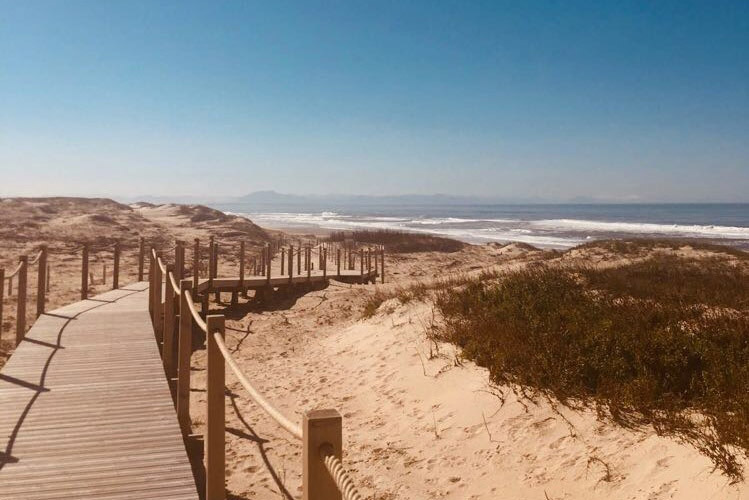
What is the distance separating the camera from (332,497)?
232cm

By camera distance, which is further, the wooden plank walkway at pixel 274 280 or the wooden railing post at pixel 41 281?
the wooden plank walkway at pixel 274 280

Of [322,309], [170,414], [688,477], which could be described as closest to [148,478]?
[170,414]

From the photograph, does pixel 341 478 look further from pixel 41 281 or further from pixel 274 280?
pixel 274 280

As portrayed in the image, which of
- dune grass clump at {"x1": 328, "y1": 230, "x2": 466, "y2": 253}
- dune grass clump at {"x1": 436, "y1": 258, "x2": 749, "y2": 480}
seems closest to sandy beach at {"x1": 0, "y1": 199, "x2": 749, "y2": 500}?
dune grass clump at {"x1": 436, "y1": 258, "x2": 749, "y2": 480}

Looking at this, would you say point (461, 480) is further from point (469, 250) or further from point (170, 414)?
point (469, 250)

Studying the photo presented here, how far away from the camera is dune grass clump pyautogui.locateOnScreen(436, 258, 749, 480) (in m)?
4.87

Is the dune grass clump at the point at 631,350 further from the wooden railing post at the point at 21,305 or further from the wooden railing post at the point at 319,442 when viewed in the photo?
the wooden railing post at the point at 21,305

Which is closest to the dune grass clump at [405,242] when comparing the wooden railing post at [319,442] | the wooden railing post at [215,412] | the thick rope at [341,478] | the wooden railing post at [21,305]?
the wooden railing post at [21,305]

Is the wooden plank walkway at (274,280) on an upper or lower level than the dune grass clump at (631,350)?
lower

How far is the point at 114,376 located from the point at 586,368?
555 cm

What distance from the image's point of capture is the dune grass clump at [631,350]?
487 cm

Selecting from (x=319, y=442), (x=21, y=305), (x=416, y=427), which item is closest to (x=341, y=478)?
(x=319, y=442)

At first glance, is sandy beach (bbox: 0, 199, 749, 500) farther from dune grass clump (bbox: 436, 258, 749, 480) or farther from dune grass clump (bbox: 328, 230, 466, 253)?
dune grass clump (bbox: 328, 230, 466, 253)

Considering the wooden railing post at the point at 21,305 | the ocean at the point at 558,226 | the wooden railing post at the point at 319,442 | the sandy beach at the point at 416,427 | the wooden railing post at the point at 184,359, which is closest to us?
the wooden railing post at the point at 319,442
